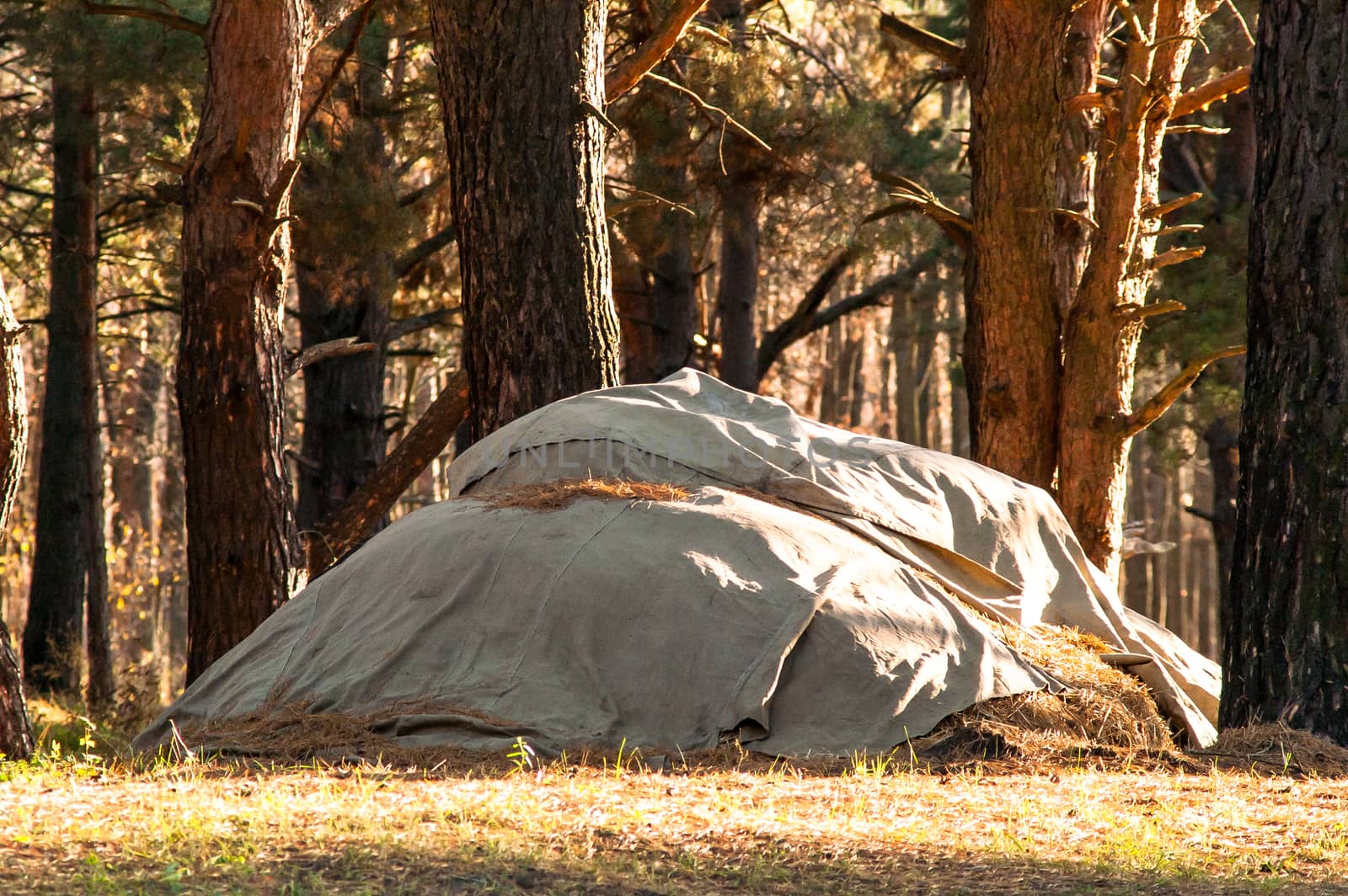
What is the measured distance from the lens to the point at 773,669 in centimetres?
473

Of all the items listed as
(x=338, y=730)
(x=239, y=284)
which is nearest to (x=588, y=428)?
(x=338, y=730)

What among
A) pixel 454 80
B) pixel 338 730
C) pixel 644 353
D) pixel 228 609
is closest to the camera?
pixel 338 730

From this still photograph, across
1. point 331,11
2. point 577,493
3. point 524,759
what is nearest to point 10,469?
point 577,493

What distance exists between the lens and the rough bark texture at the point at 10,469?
4.87m

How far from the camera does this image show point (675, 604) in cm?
496

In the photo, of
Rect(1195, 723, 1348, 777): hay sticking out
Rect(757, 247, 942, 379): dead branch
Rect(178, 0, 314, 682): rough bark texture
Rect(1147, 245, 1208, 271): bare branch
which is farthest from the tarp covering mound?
Rect(757, 247, 942, 379): dead branch

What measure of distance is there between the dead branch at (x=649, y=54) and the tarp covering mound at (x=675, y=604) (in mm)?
2580

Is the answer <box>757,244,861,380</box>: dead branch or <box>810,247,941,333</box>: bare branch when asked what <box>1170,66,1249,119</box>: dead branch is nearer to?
<box>810,247,941,333</box>: bare branch

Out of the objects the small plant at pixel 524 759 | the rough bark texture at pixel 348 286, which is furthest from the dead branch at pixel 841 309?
the small plant at pixel 524 759

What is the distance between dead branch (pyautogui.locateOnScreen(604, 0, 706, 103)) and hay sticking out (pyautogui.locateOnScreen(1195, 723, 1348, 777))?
4.86 m

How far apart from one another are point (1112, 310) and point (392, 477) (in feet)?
16.8

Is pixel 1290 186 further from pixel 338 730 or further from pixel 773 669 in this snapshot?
pixel 338 730

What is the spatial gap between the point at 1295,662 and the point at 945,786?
68.7 inches

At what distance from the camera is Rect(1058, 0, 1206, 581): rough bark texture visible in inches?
335
